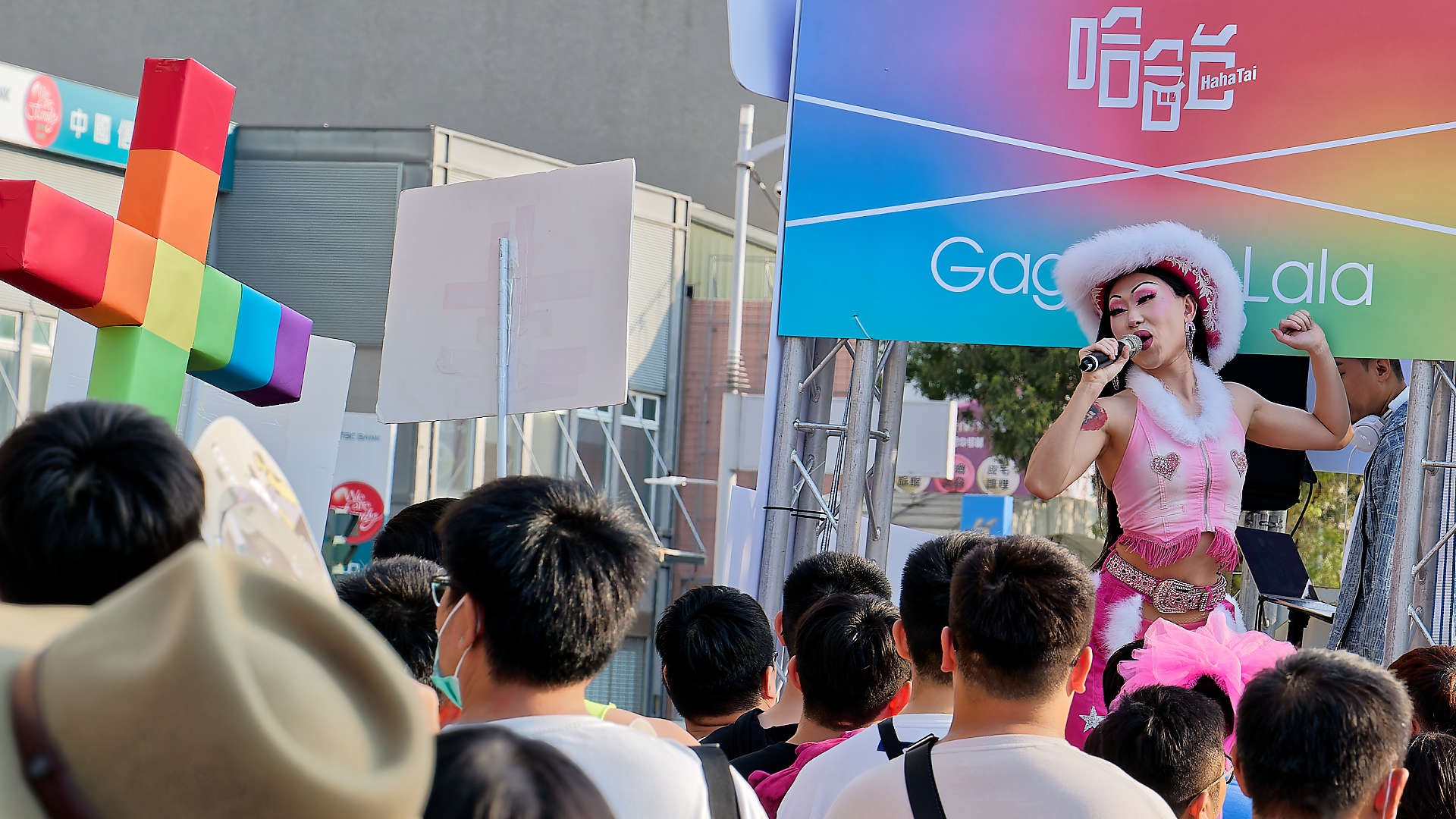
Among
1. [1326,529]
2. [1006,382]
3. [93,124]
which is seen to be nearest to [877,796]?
[93,124]

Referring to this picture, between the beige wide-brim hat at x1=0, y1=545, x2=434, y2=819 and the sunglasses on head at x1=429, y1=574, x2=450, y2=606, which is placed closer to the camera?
the beige wide-brim hat at x1=0, y1=545, x2=434, y2=819

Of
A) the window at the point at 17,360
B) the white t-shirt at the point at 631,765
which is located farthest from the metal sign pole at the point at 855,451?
the window at the point at 17,360

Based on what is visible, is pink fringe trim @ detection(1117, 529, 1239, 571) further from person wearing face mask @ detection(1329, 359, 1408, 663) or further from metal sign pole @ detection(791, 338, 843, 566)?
metal sign pole @ detection(791, 338, 843, 566)

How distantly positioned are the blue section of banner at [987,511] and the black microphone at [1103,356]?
7339 mm

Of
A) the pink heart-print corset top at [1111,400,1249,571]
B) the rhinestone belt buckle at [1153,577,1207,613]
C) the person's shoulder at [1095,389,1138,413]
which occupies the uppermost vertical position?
the person's shoulder at [1095,389,1138,413]

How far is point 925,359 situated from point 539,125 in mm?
5862

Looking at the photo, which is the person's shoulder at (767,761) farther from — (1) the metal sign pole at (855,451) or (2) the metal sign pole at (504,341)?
(1) the metal sign pole at (855,451)

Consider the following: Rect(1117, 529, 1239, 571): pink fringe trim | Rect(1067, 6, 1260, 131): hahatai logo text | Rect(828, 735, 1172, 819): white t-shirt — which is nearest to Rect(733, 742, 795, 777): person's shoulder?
Rect(828, 735, 1172, 819): white t-shirt

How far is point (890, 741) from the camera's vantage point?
86.7 inches

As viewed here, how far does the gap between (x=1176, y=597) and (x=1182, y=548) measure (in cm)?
13

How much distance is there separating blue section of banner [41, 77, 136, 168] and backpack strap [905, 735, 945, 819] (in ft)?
41.3

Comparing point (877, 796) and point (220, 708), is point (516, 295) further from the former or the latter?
point (220, 708)

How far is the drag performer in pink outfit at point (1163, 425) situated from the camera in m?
3.91

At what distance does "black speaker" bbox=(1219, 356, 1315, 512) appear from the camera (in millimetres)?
6359
